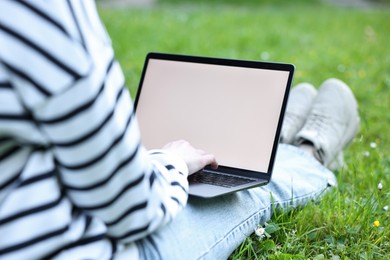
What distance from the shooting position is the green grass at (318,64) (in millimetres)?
1486

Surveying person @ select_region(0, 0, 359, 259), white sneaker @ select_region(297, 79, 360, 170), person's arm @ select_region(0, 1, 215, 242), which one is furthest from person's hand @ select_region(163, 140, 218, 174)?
white sneaker @ select_region(297, 79, 360, 170)

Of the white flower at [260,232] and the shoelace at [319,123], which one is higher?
the shoelace at [319,123]

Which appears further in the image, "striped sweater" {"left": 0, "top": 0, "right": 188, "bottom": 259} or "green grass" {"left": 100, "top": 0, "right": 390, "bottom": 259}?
"green grass" {"left": 100, "top": 0, "right": 390, "bottom": 259}

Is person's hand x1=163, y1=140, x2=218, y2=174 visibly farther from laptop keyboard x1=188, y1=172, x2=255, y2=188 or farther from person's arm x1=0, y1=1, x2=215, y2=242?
person's arm x1=0, y1=1, x2=215, y2=242

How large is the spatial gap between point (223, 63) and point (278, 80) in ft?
0.53

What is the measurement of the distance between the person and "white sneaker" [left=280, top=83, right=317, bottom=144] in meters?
0.86

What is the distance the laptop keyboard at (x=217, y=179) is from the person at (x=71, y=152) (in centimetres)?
23

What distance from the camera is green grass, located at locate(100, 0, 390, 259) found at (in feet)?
4.88

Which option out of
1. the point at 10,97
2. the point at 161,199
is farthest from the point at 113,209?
the point at 10,97

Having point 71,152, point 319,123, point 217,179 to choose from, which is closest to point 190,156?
point 217,179

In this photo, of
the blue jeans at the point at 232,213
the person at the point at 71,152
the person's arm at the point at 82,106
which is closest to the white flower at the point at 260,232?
the blue jeans at the point at 232,213

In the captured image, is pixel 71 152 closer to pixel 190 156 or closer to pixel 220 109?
pixel 190 156

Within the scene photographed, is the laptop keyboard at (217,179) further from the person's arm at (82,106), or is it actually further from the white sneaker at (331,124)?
the white sneaker at (331,124)

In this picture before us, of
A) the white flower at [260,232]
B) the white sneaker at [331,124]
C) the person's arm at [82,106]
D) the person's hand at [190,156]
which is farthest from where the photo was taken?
the white sneaker at [331,124]
